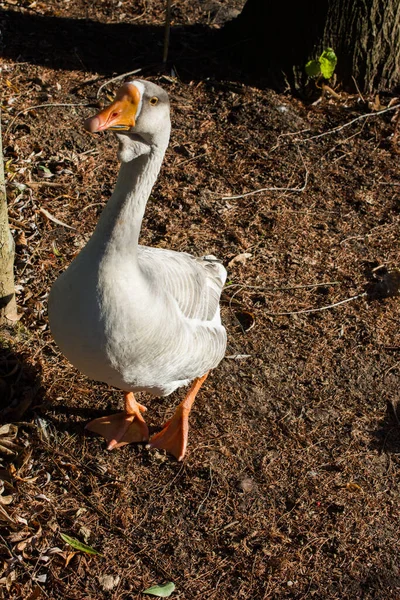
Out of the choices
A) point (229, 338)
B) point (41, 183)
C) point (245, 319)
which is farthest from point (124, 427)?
point (41, 183)

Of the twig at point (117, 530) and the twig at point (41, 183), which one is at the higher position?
the twig at point (41, 183)

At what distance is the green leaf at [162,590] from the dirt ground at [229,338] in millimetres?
49

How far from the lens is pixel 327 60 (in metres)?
6.16

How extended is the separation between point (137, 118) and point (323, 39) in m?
4.02

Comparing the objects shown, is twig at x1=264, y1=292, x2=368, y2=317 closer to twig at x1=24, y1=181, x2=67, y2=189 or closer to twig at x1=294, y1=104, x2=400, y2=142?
twig at x1=294, y1=104, x2=400, y2=142

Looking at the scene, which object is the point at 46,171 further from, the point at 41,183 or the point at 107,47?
the point at 107,47

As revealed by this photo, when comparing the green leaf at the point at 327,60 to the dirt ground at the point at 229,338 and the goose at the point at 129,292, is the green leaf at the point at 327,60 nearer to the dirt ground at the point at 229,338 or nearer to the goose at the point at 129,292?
the dirt ground at the point at 229,338

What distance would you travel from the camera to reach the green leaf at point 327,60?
6152mm

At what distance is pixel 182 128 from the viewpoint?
20.0ft

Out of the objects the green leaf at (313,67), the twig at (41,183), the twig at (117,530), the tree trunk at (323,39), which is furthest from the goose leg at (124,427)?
the tree trunk at (323,39)

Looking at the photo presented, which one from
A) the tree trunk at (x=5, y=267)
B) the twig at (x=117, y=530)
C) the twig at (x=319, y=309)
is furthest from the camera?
the twig at (x=319, y=309)

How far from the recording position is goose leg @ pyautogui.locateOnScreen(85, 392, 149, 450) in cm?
384

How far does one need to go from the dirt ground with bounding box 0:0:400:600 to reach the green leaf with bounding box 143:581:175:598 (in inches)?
1.9

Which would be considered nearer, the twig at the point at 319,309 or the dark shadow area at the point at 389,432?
the dark shadow area at the point at 389,432
